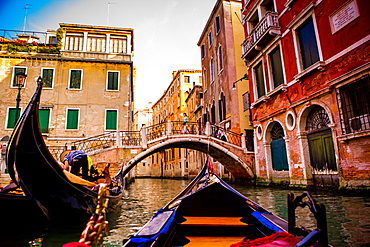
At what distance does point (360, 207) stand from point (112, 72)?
1067cm

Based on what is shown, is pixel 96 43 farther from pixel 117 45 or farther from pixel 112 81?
pixel 112 81

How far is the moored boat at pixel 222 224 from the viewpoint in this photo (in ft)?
4.58

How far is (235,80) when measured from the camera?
36.4ft

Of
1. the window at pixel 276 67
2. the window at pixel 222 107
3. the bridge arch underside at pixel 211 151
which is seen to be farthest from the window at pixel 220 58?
the bridge arch underside at pixel 211 151

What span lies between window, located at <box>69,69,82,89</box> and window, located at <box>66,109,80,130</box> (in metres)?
1.19

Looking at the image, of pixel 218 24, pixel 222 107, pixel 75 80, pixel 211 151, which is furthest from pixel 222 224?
pixel 218 24

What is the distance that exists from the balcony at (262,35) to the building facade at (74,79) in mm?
5785

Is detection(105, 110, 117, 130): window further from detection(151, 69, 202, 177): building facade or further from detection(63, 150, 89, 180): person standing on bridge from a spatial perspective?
detection(151, 69, 202, 177): building facade

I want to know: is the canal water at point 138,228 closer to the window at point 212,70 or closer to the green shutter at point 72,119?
the green shutter at point 72,119

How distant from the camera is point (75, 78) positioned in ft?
36.7

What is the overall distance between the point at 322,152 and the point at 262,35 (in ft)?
13.3

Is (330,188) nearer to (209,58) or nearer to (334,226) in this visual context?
(334,226)

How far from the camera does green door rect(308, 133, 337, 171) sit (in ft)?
18.7

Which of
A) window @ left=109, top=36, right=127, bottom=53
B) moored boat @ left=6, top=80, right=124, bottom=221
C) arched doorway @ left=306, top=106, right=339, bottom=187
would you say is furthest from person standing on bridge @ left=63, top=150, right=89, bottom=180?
window @ left=109, top=36, right=127, bottom=53
